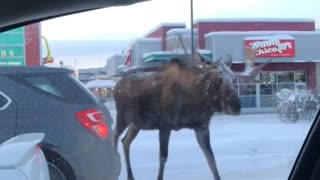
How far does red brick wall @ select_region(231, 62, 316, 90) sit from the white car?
4.03 feet

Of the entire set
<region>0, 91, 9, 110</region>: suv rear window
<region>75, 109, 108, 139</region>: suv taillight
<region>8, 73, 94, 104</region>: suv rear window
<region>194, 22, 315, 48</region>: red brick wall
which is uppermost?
<region>194, 22, 315, 48</region>: red brick wall

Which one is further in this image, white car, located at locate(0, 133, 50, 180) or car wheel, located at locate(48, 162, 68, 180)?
car wheel, located at locate(48, 162, 68, 180)

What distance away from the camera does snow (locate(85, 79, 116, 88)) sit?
14.5 ft

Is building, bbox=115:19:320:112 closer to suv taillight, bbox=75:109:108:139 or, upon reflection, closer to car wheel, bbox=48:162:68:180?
suv taillight, bbox=75:109:108:139

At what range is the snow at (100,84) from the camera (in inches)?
174

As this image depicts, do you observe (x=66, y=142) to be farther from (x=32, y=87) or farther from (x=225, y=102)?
(x=225, y=102)

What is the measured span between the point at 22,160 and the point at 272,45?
1869 mm

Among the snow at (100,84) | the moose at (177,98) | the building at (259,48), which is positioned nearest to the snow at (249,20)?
the building at (259,48)

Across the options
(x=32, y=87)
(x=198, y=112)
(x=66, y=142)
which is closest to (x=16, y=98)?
(x=32, y=87)

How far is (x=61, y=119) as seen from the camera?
14.8 ft

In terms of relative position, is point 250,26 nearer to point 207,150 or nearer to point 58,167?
point 207,150

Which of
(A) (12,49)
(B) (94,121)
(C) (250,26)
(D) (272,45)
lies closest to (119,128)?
(B) (94,121)

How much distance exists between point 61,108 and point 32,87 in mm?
210

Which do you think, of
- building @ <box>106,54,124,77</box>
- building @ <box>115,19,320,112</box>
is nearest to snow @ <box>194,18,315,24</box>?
building @ <box>115,19,320,112</box>
